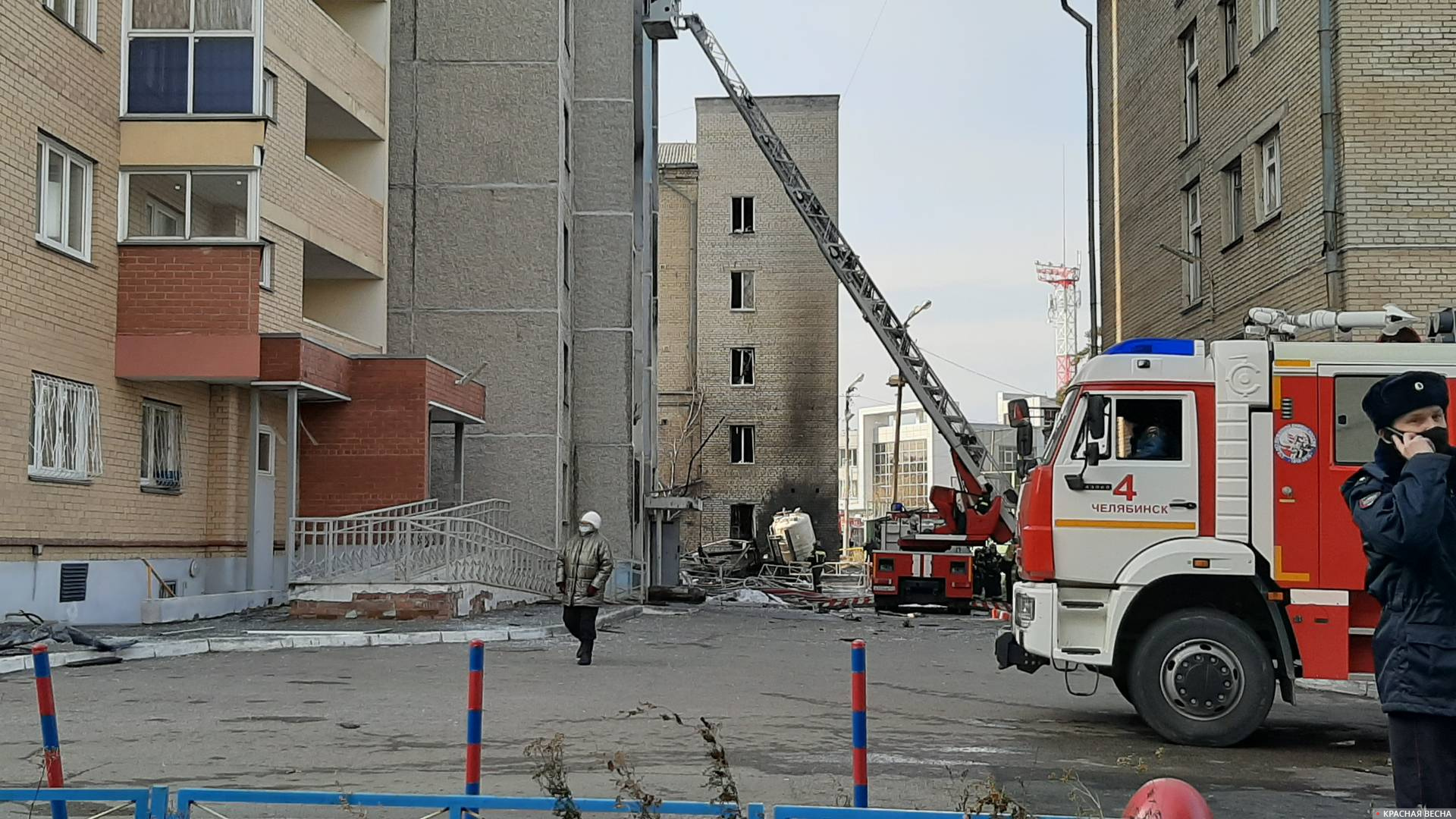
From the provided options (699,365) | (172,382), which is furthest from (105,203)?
(699,365)

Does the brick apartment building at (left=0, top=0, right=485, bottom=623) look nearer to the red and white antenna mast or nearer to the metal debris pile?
the metal debris pile

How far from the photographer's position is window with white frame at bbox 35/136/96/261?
63.1ft

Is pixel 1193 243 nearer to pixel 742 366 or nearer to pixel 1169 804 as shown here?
pixel 1169 804

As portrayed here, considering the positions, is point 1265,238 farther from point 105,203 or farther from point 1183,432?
point 105,203

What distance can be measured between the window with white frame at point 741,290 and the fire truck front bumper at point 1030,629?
44836 mm

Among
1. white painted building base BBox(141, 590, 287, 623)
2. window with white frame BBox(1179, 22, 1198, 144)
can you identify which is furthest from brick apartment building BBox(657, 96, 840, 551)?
white painted building base BBox(141, 590, 287, 623)

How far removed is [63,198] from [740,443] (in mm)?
38195

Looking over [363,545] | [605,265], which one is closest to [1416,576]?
[363,545]

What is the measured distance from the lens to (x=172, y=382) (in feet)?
72.0

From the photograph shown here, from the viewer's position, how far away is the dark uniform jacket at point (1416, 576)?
15.6 ft

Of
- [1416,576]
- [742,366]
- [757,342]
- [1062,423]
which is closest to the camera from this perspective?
[1416,576]

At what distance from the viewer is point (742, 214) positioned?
57.1 meters

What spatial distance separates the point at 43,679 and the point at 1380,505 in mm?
5634

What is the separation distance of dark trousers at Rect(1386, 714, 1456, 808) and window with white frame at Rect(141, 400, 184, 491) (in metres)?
19.3
